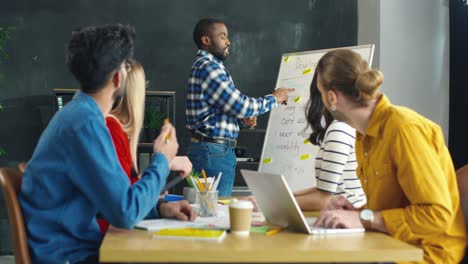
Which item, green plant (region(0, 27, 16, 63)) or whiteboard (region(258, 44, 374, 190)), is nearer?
whiteboard (region(258, 44, 374, 190))

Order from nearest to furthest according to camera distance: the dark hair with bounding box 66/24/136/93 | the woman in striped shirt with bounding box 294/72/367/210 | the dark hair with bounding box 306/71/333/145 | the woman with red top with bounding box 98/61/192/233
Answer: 1. the dark hair with bounding box 66/24/136/93
2. the woman with red top with bounding box 98/61/192/233
3. the woman in striped shirt with bounding box 294/72/367/210
4. the dark hair with bounding box 306/71/333/145

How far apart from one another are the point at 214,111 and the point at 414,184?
2.55 metres

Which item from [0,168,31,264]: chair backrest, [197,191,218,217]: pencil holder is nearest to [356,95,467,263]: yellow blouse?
[197,191,218,217]: pencil holder

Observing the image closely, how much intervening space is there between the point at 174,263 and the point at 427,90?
4.27 m

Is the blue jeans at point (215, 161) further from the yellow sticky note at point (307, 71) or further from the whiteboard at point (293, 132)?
the yellow sticky note at point (307, 71)

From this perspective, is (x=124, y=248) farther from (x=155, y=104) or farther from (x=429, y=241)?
(x=155, y=104)

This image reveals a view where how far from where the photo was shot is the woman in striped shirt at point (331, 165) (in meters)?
2.71

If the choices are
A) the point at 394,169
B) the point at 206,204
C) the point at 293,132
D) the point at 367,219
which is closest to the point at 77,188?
the point at 206,204

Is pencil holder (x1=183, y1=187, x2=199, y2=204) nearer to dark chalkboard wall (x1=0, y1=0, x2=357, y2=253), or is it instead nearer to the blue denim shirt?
the blue denim shirt

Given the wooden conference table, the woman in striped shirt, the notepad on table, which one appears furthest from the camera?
the woman in striped shirt

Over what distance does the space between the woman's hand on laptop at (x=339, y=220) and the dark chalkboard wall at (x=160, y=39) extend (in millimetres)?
4067

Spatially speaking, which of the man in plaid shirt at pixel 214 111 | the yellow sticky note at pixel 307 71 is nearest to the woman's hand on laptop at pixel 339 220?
the man in plaid shirt at pixel 214 111

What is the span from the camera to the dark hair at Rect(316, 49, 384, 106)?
2146 millimetres

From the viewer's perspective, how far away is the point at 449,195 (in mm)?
2010
